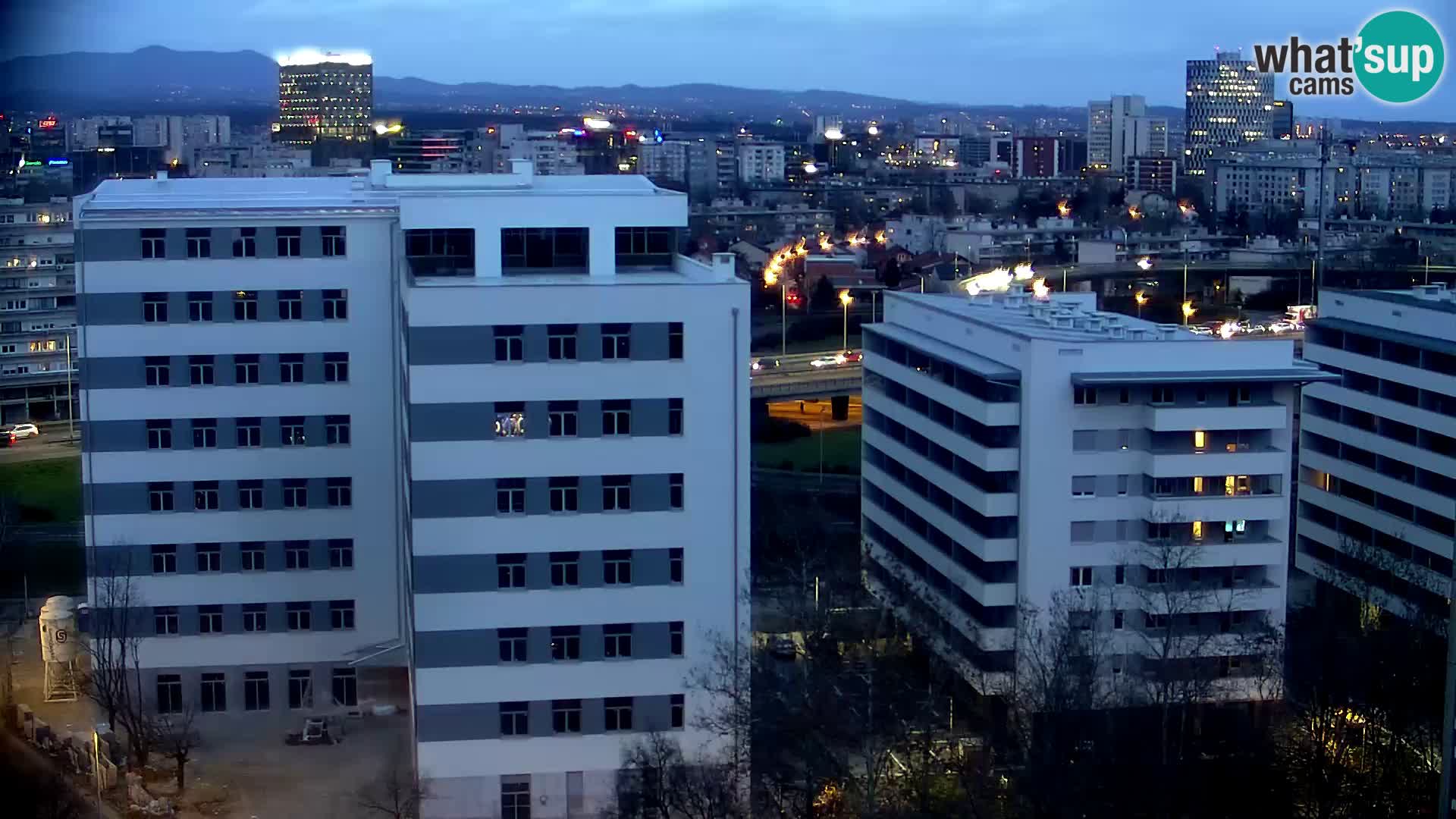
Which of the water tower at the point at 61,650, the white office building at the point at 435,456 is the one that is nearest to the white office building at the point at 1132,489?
the white office building at the point at 435,456

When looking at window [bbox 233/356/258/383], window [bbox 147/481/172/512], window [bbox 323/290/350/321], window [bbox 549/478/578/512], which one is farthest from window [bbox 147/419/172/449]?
window [bbox 549/478/578/512]

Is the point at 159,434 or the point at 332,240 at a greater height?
the point at 332,240

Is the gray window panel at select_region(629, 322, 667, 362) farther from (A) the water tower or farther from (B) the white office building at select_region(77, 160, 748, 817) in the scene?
(A) the water tower

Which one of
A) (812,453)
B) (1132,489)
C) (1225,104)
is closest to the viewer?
(1132,489)

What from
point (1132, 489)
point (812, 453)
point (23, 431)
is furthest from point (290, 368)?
point (23, 431)

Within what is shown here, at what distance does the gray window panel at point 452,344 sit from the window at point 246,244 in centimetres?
130

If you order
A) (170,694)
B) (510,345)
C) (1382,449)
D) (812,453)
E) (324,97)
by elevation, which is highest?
(324,97)

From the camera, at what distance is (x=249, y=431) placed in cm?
574

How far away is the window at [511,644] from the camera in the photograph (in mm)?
4750

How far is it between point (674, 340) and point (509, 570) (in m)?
0.74

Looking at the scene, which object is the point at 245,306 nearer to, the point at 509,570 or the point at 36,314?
the point at 509,570

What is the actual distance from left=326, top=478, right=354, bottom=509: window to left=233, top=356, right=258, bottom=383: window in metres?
0.41

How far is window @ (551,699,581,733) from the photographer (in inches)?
189

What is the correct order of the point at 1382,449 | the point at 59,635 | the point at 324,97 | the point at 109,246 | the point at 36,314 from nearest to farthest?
1. the point at 109,246
2. the point at 59,635
3. the point at 1382,449
4. the point at 36,314
5. the point at 324,97
